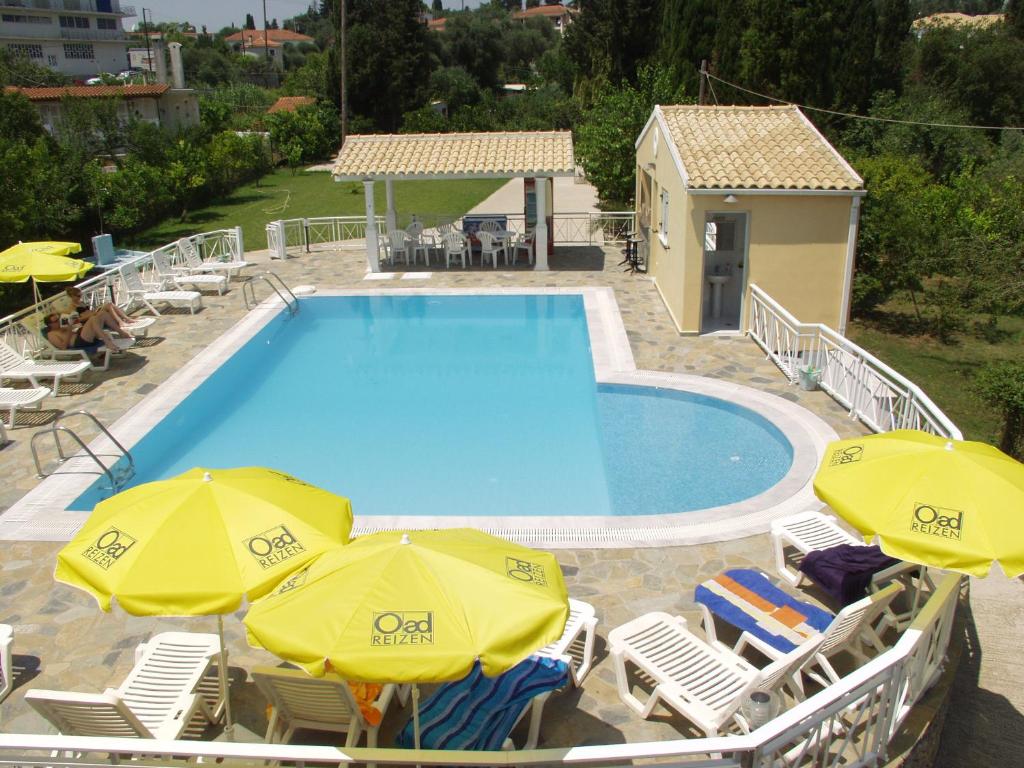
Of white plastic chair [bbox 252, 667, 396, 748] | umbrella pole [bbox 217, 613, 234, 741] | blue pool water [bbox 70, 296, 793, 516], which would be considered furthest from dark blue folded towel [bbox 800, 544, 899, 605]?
umbrella pole [bbox 217, 613, 234, 741]

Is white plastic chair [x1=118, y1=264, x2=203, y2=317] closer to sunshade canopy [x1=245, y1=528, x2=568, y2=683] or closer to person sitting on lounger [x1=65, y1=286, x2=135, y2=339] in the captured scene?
person sitting on lounger [x1=65, y1=286, x2=135, y2=339]

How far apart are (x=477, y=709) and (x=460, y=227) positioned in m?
21.2

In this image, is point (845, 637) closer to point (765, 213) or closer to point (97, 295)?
point (765, 213)

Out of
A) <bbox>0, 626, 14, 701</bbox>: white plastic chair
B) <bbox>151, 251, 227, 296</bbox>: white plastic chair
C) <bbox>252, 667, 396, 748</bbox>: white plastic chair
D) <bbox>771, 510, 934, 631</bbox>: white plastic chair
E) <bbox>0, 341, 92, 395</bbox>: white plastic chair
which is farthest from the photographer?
<bbox>151, 251, 227, 296</bbox>: white plastic chair

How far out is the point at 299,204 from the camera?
116 ft

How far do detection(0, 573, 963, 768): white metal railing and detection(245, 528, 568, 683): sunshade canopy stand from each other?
0.50 metres

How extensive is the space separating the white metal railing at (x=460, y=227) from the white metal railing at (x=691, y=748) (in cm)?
1925

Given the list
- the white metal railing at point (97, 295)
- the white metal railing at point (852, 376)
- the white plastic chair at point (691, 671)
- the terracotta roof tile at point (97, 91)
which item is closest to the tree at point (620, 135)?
the white metal railing at point (97, 295)

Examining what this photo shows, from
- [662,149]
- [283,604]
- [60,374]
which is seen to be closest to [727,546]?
[283,604]

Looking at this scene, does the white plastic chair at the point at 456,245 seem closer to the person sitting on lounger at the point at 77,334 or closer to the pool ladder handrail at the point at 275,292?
the pool ladder handrail at the point at 275,292

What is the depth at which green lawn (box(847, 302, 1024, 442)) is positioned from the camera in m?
16.5

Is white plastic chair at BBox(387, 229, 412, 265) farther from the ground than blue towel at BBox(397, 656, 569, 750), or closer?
farther from the ground

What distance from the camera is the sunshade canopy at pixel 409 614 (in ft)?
14.8

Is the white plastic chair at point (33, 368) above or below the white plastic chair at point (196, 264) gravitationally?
below
